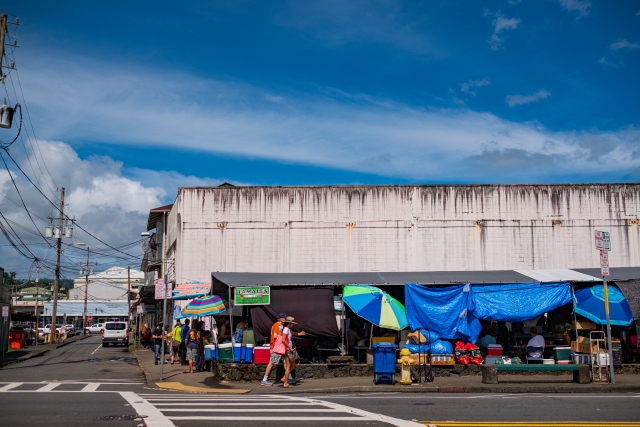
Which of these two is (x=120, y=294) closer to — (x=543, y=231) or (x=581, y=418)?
(x=543, y=231)

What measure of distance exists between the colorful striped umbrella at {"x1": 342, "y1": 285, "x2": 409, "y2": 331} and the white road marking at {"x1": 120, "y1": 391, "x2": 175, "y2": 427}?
7.92m

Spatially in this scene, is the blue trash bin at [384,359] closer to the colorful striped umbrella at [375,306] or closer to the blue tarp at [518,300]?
the colorful striped umbrella at [375,306]

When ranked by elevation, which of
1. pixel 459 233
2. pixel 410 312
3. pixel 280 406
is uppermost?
pixel 459 233

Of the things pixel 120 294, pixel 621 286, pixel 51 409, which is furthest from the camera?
pixel 120 294

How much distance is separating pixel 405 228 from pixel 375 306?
9933mm

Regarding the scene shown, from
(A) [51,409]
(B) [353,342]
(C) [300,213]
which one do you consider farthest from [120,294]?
(A) [51,409]

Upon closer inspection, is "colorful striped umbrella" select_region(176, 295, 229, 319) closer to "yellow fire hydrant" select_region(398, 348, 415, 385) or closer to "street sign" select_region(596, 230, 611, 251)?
"yellow fire hydrant" select_region(398, 348, 415, 385)

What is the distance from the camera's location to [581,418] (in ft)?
35.9

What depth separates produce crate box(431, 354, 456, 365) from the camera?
1934 cm

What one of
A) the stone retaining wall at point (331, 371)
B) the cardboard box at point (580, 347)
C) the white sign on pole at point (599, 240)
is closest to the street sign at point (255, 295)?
the stone retaining wall at point (331, 371)

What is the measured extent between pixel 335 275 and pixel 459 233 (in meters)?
8.91

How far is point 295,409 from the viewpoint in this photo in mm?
12234

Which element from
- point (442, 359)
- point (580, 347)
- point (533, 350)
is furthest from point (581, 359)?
point (442, 359)

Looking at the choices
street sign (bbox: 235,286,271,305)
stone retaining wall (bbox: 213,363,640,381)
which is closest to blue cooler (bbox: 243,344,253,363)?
stone retaining wall (bbox: 213,363,640,381)
